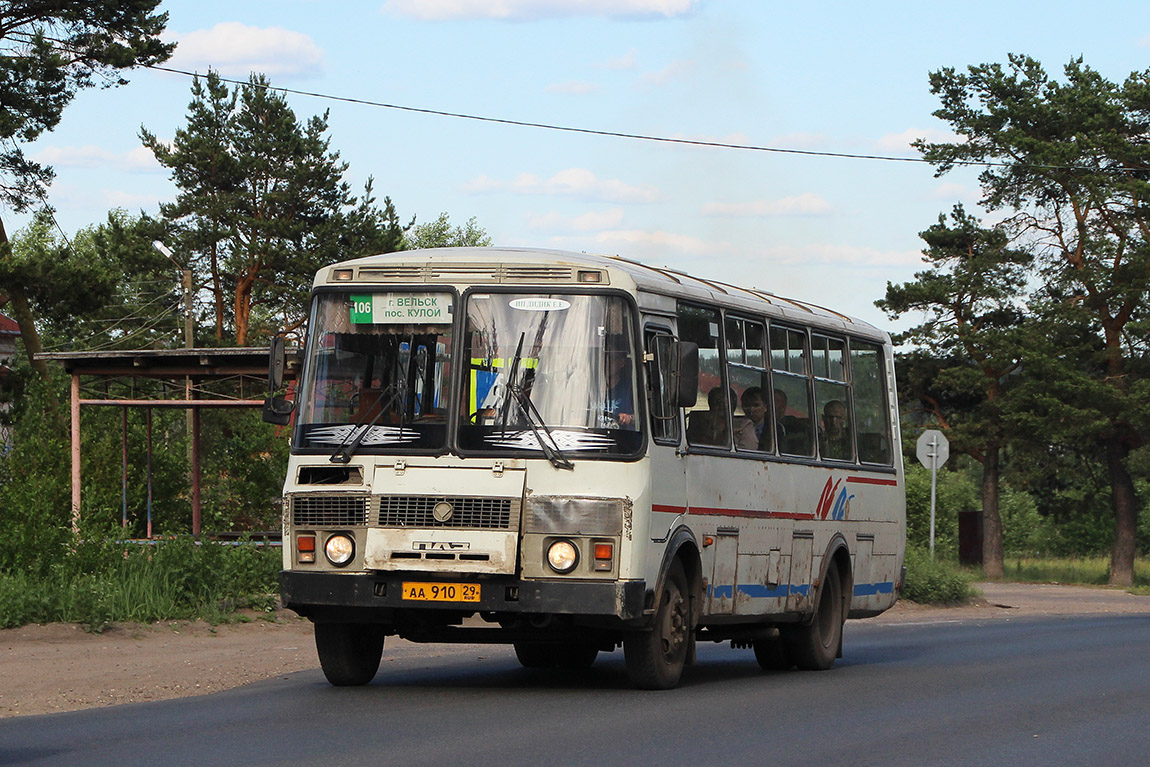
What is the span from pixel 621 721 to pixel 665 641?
76.0 inches

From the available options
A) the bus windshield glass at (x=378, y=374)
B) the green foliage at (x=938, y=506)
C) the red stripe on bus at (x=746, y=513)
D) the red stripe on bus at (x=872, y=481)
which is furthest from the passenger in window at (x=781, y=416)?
the green foliage at (x=938, y=506)

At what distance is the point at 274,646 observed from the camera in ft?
56.6

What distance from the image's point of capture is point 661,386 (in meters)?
12.5

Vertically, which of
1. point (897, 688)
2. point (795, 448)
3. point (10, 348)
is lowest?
point (897, 688)

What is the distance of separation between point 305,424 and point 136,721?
2457mm

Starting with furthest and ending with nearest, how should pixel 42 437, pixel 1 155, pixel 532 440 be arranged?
pixel 1 155, pixel 42 437, pixel 532 440

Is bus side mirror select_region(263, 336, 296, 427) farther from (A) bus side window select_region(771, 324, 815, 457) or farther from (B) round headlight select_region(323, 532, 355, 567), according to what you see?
(A) bus side window select_region(771, 324, 815, 457)

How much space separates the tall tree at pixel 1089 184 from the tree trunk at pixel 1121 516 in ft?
0.10

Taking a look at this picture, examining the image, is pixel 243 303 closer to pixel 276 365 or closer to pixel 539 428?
pixel 276 365

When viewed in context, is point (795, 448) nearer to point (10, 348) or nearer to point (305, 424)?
point (305, 424)

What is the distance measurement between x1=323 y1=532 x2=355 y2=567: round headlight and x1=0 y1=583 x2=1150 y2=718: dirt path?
1822 millimetres

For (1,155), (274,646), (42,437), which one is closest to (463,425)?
(274,646)

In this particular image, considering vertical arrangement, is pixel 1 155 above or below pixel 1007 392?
above

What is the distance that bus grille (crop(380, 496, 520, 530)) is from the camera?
11938mm
